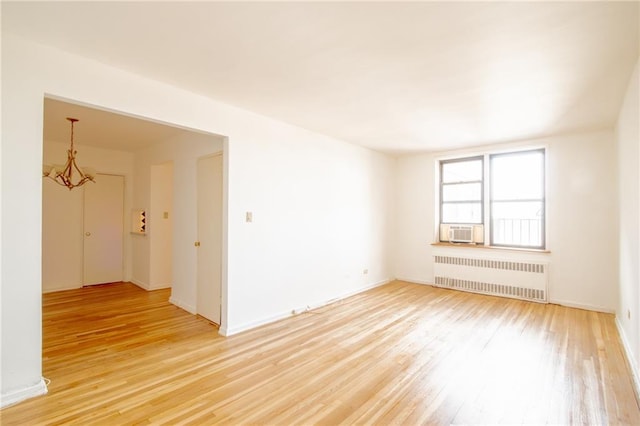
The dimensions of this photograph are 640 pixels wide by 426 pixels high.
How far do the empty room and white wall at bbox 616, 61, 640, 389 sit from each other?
2.3 inches

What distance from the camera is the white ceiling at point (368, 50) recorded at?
6.19 ft

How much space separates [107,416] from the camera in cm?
205

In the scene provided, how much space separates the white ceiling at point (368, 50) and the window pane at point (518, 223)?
1.88 meters

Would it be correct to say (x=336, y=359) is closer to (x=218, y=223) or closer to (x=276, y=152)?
(x=218, y=223)

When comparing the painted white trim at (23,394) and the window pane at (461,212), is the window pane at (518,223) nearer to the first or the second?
the window pane at (461,212)

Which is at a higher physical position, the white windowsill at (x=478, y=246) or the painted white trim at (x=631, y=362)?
the white windowsill at (x=478, y=246)

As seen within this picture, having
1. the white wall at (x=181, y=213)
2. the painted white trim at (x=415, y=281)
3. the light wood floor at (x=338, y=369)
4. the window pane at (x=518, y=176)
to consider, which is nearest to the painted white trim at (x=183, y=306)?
the white wall at (x=181, y=213)

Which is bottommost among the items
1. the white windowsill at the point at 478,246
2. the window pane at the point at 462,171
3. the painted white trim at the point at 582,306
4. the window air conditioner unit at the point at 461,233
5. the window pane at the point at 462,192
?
the painted white trim at the point at 582,306

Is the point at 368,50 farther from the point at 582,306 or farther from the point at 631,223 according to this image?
the point at 582,306

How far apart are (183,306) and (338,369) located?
289 cm

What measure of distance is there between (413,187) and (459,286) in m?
2.18

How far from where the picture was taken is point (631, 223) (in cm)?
295

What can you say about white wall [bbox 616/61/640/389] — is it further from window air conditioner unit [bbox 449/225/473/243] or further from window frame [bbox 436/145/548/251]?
window air conditioner unit [bbox 449/225/473/243]

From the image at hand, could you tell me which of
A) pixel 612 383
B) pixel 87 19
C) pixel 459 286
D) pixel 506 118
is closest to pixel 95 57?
pixel 87 19
